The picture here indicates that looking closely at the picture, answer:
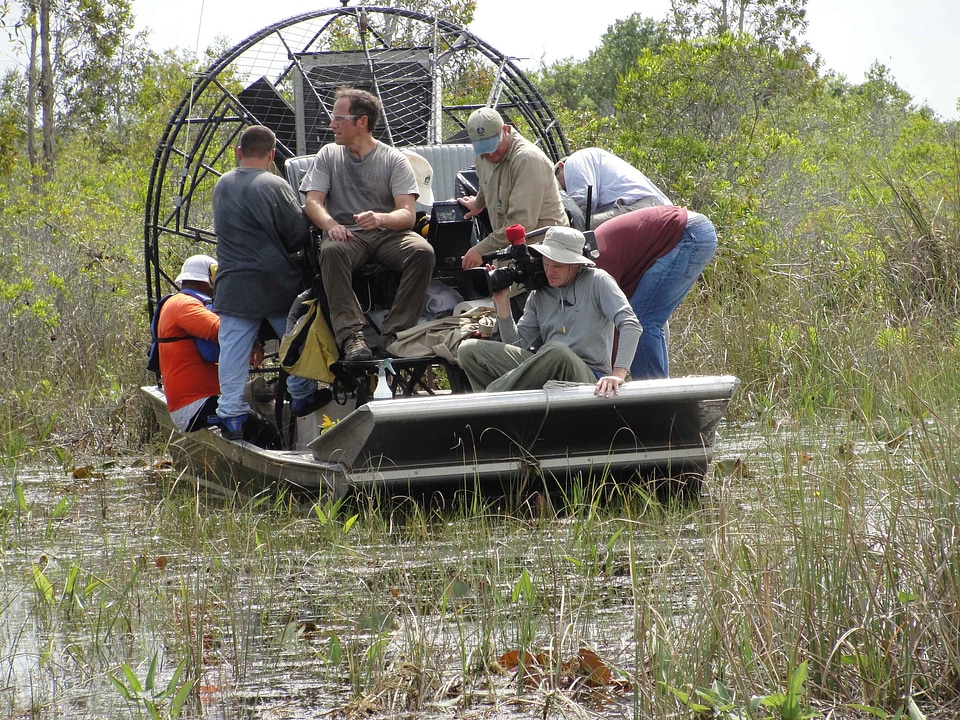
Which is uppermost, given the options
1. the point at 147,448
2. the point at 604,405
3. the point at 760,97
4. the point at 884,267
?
the point at 760,97

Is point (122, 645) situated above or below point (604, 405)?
below

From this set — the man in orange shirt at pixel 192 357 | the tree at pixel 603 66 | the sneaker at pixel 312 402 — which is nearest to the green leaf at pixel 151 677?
the sneaker at pixel 312 402

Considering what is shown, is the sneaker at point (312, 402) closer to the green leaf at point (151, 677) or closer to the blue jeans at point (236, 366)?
the blue jeans at point (236, 366)

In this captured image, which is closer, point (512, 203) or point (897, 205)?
point (512, 203)

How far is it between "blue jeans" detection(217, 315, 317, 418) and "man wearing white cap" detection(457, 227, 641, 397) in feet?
4.56

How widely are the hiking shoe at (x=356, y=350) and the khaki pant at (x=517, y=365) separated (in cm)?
59

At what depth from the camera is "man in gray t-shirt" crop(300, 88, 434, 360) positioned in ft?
22.0

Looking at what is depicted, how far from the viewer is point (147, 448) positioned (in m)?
9.13

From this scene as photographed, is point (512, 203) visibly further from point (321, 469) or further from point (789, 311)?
point (789, 311)

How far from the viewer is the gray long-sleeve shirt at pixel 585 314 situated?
5992 mm

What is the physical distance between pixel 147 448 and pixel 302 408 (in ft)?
7.79

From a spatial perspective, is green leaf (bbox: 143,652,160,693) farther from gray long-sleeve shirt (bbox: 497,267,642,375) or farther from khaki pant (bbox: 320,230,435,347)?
khaki pant (bbox: 320,230,435,347)

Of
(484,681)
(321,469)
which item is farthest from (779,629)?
(321,469)

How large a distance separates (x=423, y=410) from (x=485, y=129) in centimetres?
181
